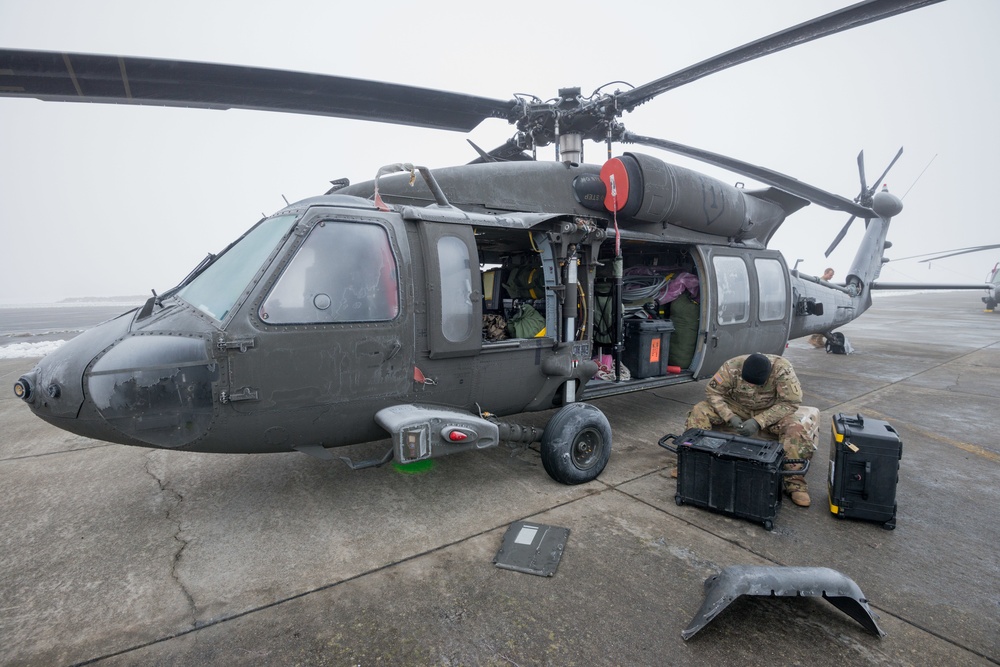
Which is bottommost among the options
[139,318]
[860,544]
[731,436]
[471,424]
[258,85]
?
[860,544]

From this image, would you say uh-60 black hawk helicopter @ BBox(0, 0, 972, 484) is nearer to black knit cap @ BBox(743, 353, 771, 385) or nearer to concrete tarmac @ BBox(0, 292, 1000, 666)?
concrete tarmac @ BBox(0, 292, 1000, 666)

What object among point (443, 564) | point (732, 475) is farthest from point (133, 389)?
point (732, 475)

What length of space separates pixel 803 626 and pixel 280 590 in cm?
298

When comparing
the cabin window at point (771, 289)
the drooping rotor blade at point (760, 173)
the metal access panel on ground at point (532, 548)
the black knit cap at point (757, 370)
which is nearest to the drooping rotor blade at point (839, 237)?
the drooping rotor blade at point (760, 173)

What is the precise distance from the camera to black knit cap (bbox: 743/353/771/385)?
4.37 m

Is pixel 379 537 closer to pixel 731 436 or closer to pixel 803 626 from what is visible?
pixel 803 626

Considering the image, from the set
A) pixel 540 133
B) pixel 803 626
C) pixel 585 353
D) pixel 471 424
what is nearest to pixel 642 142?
pixel 540 133

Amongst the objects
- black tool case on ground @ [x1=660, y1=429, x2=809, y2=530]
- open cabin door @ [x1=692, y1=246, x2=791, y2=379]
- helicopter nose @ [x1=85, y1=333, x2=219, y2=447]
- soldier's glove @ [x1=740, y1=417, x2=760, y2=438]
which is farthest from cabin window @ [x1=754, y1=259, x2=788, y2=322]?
helicopter nose @ [x1=85, y1=333, x2=219, y2=447]

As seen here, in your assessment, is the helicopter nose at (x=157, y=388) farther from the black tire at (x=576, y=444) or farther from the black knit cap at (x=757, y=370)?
the black knit cap at (x=757, y=370)

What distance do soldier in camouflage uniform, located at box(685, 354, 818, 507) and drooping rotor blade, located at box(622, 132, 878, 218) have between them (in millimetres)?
3216

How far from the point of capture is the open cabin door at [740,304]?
6.09 meters

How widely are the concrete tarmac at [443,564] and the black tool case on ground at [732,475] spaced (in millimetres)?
120

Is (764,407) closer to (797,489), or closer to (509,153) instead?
(797,489)

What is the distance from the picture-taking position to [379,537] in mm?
3439
